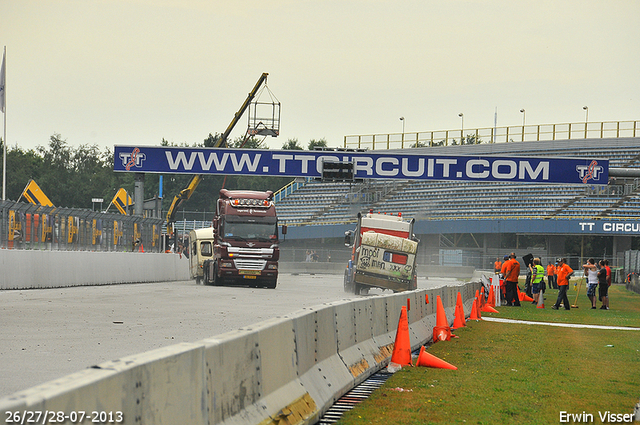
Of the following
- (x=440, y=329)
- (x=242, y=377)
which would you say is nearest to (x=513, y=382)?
(x=440, y=329)

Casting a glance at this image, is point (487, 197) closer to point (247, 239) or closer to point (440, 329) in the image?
point (247, 239)

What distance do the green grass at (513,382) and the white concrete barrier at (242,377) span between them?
49 centimetres

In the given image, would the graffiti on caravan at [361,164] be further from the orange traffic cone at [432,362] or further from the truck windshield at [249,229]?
the orange traffic cone at [432,362]

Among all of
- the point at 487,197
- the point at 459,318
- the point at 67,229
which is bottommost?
the point at 459,318

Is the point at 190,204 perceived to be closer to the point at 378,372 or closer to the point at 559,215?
the point at 559,215

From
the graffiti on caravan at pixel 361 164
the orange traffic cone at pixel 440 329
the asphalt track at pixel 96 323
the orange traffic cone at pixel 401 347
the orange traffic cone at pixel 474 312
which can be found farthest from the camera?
the graffiti on caravan at pixel 361 164

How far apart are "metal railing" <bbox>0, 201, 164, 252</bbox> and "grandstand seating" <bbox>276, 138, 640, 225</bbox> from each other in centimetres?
3577

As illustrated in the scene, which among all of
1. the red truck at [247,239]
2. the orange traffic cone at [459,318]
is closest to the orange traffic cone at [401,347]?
the orange traffic cone at [459,318]

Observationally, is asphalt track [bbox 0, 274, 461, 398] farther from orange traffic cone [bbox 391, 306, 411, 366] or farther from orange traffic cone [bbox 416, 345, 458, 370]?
orange traffic cone [bbox 416, 345, 458, 370]

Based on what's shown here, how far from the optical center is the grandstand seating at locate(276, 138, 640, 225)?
63312mm

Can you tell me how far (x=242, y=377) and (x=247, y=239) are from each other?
26.3 metres

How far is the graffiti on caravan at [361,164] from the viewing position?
40750mm

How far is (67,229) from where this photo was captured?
1037 inches

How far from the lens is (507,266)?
1102 inches
